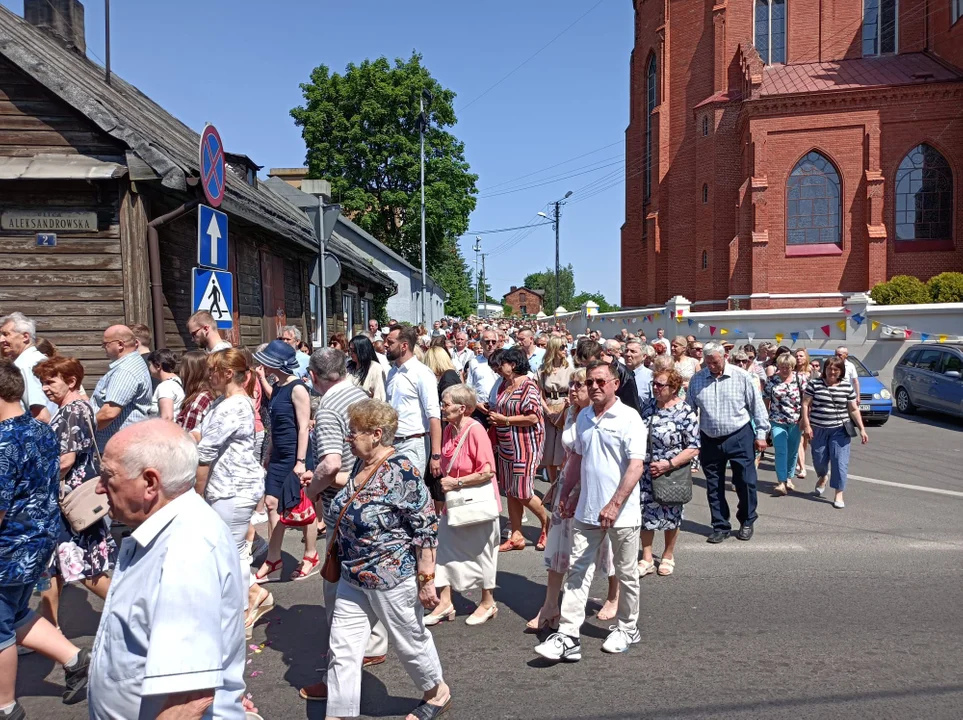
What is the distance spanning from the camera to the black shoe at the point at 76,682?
419cm

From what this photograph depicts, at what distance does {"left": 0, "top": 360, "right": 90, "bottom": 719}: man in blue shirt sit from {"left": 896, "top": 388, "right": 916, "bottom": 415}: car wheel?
59.4ft

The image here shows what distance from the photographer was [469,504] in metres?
5.19

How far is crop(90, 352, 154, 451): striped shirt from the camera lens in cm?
554

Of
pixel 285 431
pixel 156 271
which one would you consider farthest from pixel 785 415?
pixel 156 271

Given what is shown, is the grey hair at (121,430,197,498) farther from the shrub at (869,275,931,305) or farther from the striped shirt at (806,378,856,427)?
the shrub at (869,275,931,305)

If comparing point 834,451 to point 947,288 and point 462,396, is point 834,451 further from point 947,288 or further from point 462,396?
point 947,288

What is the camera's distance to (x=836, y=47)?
35.6 metres

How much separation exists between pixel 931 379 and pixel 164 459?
1771 centimetres

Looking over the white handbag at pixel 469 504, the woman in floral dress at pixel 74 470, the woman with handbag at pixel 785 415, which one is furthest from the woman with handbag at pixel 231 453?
the woman with handbag at pixel 785 415

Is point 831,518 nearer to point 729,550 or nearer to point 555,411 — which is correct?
point 729,550

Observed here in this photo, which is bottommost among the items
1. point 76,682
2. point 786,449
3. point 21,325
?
point 76,682

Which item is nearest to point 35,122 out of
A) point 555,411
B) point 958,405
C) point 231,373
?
point 231,373

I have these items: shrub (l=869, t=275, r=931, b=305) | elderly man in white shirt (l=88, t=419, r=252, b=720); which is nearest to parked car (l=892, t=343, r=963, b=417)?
shrub (l=869, t=275, r=931, b=305)

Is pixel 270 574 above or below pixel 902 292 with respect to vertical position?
below
